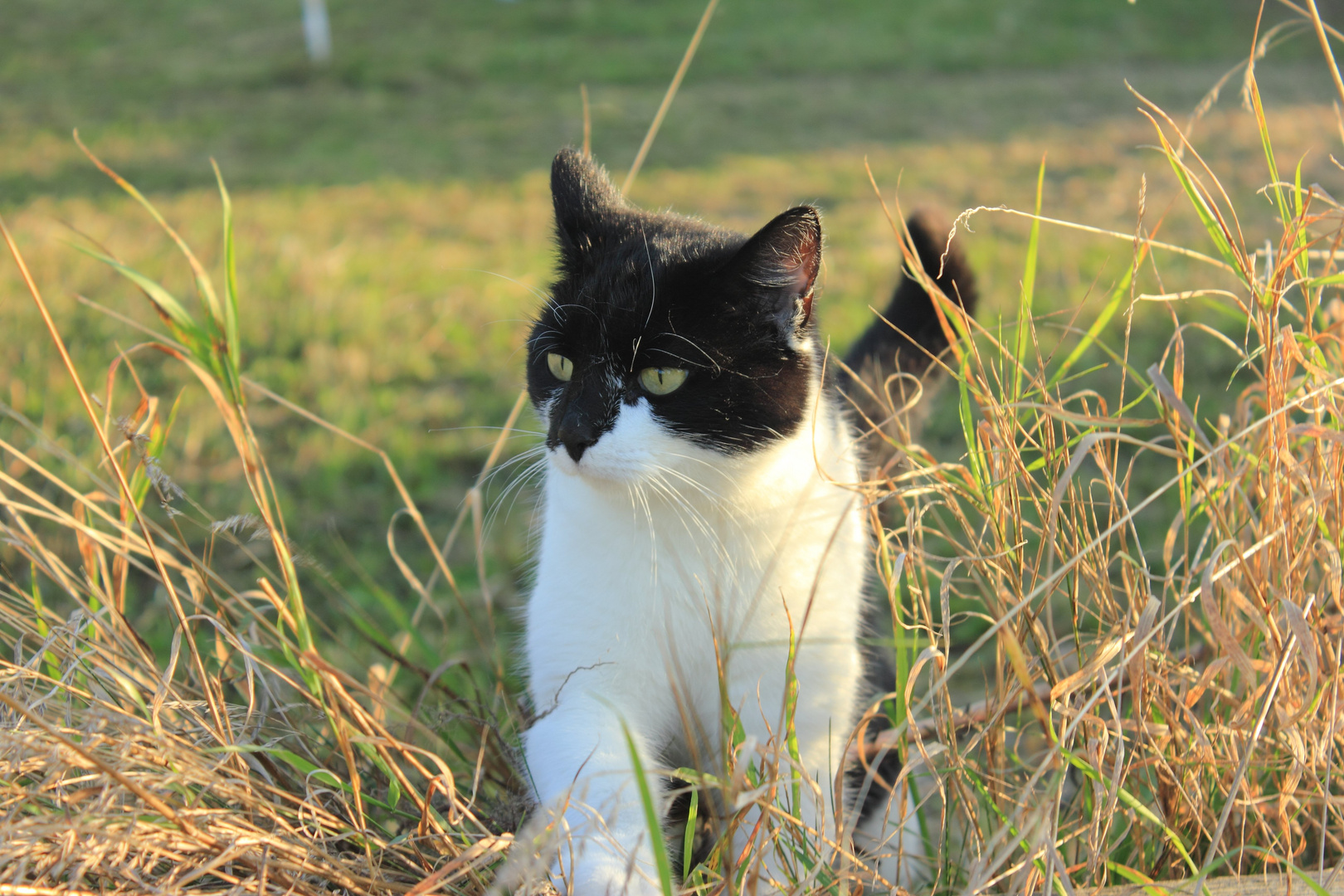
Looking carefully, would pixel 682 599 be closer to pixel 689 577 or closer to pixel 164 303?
pixel 689 577

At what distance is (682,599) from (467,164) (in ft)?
17.0

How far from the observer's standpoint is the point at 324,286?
3.60 meters

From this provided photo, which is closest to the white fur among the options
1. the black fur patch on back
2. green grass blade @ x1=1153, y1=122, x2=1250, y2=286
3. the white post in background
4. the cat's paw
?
the cat's paw

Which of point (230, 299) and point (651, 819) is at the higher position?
point (230, 299)

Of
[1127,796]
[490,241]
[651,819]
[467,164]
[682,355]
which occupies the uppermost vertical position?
[682,355]

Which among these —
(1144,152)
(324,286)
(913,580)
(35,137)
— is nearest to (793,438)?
(913,580)

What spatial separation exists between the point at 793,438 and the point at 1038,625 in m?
0.42

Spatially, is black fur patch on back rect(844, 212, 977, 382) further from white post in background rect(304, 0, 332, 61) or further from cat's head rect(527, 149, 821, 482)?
white post in background rect(304, 0, 332, 61)

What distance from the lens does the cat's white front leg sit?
102 cm

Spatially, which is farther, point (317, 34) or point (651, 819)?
point (317, 34)

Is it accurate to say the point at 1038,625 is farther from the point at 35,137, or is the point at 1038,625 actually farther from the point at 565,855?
the point at 35,137

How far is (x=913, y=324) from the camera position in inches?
68.2

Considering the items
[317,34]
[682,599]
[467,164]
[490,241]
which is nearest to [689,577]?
[682,599]

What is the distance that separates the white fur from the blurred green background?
11.3 inches
